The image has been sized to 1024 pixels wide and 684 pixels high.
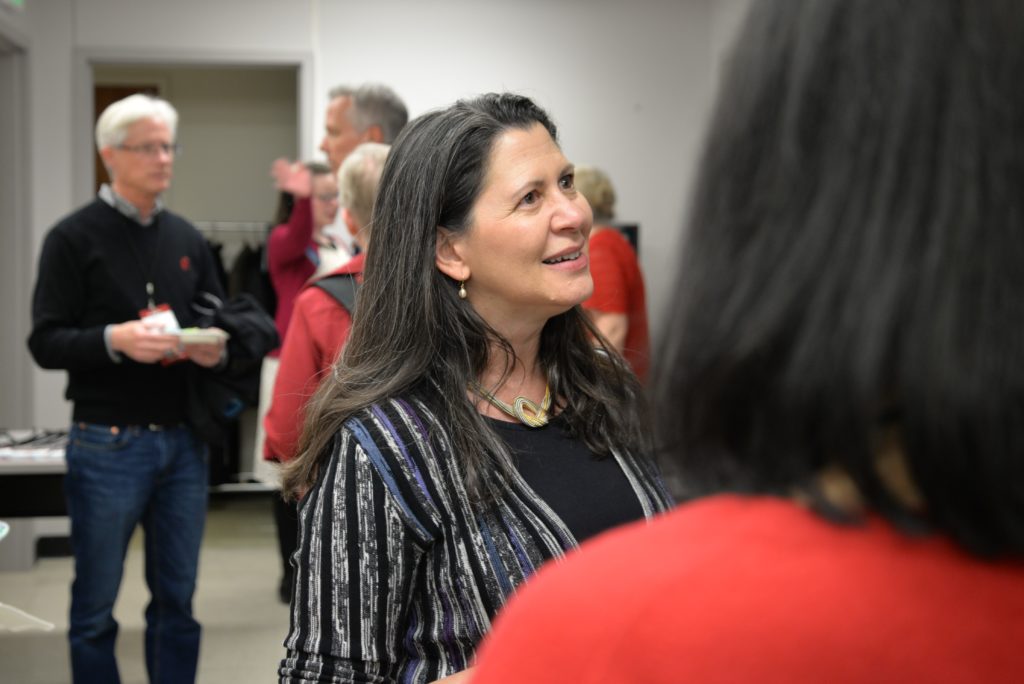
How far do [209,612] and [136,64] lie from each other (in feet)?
10.5

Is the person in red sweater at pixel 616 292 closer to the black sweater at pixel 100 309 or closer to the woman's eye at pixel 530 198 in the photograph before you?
the black sweater at pixel 100 309

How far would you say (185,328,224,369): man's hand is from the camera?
10.7 feet

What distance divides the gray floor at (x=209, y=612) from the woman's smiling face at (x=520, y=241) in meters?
2.71

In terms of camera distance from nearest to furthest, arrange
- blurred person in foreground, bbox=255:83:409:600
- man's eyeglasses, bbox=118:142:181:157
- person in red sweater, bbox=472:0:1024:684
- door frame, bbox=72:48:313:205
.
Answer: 1. person in red sweater, bbox=472:0:1024:684
2. man's eyeglasses, bbox=118:142:181:157
3. blurred person in foreground, bbox=255:83:409:600
4. door frame, bbox=72:48:313:205

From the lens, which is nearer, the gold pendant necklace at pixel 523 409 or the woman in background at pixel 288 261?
the gold pendant necklace at pixel 523 409

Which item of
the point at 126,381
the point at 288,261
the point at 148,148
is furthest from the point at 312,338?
the point at 288,261

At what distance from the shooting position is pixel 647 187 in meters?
6.89

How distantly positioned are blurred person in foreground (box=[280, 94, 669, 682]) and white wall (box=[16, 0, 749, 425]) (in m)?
4.83

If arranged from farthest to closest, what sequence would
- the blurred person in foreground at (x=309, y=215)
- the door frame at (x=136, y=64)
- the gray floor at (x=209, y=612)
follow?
the door frame at (x=136, y=64) < the gray floor at (x=209, y=612) < the blurred person in foreground at (x=309, y=215)

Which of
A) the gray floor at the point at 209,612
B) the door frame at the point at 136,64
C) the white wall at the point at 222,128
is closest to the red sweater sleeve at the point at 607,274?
the gray floor at the point at 209,612

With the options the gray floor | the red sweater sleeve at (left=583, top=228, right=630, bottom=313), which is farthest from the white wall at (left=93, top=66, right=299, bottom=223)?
the red sweater sleeve at (left=583, top=228, right=630, bottom=313)

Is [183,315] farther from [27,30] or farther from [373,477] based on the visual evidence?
[27,30]

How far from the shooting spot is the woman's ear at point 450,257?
1756 mm

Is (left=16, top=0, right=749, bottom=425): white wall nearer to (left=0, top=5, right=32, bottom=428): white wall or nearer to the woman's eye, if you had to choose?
(left=0, top=5, right=32, bottom=428): white wall
